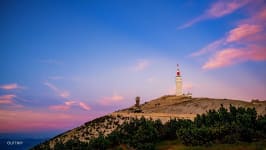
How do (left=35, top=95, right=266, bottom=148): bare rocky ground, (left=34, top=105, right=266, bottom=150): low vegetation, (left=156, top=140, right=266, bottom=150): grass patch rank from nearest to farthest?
(left=156, top=140, right=266, bottom=150): grass patch < (left=34, top=105, right=266, bottom=150): low vegetation < (left=35, top=95, right=266, bottom=148): bare rocky ground

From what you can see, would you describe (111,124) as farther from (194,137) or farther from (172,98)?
(194,137)

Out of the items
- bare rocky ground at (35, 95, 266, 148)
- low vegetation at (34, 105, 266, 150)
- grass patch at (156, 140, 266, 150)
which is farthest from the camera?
bare rocky ground at (35, 95, 266, 148)

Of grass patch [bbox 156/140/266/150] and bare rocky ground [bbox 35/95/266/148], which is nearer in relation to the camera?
grass patch [bbox 156/140/266/150]

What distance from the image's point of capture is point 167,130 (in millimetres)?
24453

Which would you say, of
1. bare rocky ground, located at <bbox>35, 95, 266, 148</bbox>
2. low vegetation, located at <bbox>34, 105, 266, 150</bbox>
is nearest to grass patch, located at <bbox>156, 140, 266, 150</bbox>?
low vegetation, located at <bbox>34, 105, 266, 150</bbox>

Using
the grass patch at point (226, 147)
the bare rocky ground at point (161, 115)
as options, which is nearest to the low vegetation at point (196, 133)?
the grass patch at point (226, 147)

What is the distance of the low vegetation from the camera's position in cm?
2086

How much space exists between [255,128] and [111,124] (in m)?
34.3

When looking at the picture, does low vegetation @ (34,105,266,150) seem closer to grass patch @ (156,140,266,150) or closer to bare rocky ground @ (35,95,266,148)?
grass patch @ (156,140,266,150)

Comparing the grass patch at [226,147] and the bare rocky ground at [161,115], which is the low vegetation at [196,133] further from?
the bare rocky ground at [161,115]

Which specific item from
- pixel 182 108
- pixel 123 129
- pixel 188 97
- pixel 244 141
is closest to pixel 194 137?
pixel 244 141

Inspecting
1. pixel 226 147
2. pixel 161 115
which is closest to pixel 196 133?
pixel 226 147

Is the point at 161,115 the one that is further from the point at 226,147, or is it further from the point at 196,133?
the point at 226,147

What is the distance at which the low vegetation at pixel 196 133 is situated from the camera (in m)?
20.9
